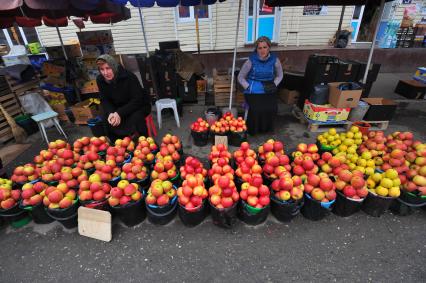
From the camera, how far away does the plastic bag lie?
5.44m

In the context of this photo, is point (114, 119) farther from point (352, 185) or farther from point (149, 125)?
point (352, 185)

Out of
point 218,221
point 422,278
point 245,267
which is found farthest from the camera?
point 218,221

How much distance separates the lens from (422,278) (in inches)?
87.8

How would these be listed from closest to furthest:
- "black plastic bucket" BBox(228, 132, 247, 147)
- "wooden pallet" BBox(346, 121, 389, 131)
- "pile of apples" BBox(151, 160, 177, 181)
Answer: "pile of apples" BBox(151, 160, 177, 181) → "black plastic bucket" BBox(228, 132, 247, 147) → "wooden pallet" BBox(346, 121, 389, 131)

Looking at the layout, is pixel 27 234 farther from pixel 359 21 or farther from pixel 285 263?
pixel 359 21

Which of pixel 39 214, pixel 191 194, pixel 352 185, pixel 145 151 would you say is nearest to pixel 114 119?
pixel 145 151

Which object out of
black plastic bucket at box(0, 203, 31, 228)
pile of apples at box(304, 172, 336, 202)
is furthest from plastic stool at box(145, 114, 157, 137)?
pile of apples at box(304, 172, 336, 202)

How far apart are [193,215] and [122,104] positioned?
9.36ft

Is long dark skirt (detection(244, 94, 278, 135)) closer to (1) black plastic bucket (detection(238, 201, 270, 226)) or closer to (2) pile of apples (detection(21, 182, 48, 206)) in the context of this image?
(1) black plastic bucket (detection(238, 201, 270, 226))

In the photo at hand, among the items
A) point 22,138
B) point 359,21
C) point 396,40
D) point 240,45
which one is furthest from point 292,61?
point 22,138

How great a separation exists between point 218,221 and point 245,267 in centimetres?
59

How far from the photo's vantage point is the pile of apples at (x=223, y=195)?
2588mm

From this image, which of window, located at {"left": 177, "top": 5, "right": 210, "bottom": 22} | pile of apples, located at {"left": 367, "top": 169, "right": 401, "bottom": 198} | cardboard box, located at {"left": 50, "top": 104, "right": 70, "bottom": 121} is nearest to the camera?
pile of apples, located at {"left": 367, "top": 169, "right": 401, "bottom": 198}

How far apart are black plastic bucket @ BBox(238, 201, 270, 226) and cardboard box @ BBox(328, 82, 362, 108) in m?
3.30
